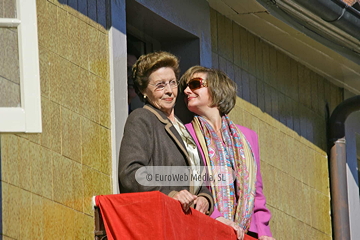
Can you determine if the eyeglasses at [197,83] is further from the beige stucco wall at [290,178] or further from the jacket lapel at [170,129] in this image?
the beige stucco wall at [290,178]

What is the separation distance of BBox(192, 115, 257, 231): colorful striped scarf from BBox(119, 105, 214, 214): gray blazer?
323mm

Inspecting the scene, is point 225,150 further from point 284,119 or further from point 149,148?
point 284,119

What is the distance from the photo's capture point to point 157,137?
5.25m

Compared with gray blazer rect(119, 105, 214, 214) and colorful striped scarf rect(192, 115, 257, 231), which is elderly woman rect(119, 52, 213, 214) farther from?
colorful striped scarf rect(192, 115, 257, 231)

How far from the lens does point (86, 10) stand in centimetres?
544

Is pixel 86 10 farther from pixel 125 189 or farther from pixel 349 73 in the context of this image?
pixel 349 73

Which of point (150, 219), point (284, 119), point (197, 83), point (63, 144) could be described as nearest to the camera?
point (150, 219)

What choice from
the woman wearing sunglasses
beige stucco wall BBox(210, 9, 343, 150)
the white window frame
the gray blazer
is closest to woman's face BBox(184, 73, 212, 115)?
the woman wearing sunglasses

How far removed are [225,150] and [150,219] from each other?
136 cm

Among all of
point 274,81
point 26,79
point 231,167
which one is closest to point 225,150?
point 231,167

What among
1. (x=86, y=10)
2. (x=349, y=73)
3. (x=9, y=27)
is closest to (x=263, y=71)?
(x=349, y=73)

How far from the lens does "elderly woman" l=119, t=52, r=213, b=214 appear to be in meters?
4.98

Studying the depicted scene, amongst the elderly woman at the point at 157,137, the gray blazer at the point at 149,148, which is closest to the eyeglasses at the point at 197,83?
the elderly woman at the point at 157,137

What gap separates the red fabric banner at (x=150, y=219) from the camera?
4656 millimetres
